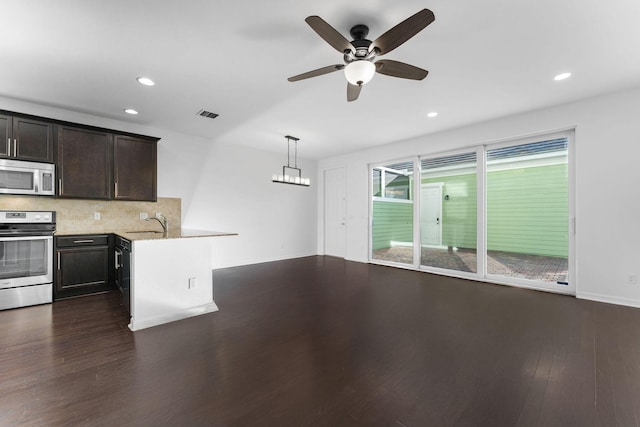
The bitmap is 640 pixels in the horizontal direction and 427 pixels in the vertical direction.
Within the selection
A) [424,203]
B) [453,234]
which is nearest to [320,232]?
[424,203]

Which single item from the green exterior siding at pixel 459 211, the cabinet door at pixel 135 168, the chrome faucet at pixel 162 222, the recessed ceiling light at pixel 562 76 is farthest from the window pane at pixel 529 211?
the cabinet door at pixel 135 168

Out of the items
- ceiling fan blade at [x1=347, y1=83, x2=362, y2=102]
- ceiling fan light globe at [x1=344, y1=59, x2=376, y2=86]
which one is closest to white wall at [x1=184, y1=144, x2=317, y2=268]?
ceiling fan blade at [x1=347, y1=83, x2=362, y2=102]

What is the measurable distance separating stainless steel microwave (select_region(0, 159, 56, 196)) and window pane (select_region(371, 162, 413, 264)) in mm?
5645

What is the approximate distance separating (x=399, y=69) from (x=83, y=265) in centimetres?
473

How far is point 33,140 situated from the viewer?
348 cm

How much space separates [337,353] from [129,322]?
234 cm

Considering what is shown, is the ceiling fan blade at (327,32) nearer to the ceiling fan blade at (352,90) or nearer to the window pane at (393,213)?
the ceiling fan blade at (352,90)

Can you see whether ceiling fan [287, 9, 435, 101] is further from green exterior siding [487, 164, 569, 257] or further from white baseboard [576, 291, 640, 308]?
white baseboard [576, 291, 640, 308]

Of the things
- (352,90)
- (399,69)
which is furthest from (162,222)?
(399,69)

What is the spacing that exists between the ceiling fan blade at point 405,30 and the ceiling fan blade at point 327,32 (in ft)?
0.80

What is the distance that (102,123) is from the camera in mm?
4246

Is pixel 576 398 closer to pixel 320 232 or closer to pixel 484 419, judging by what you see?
pixel 484 419

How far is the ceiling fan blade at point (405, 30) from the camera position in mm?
1666

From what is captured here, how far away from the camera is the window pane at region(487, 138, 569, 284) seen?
3.96 m
